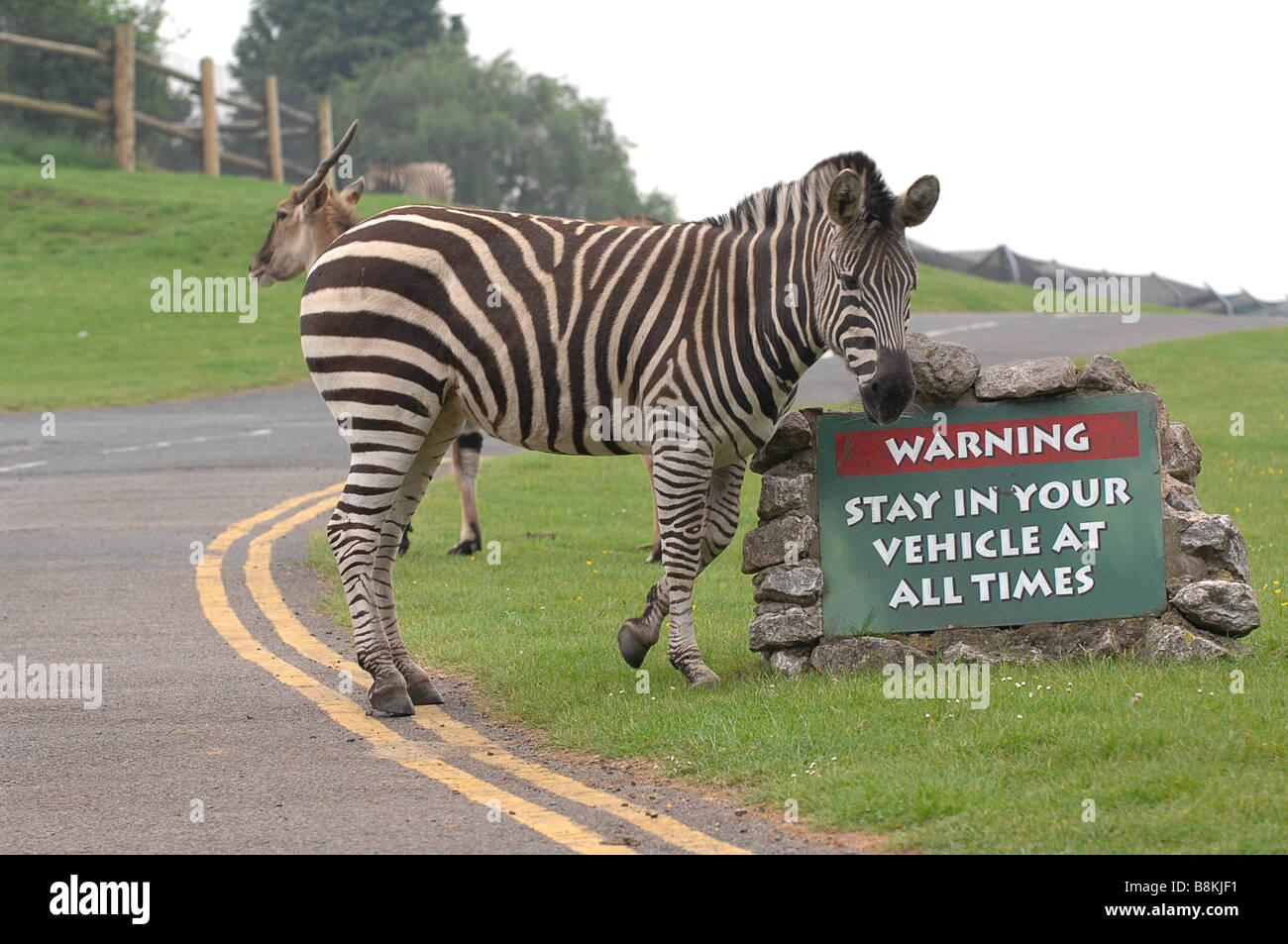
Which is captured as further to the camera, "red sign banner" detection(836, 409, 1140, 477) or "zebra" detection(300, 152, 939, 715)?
"red sign banner" detection(836, 409, 1140, 477)

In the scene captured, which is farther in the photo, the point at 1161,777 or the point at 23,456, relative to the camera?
the point at 23,456

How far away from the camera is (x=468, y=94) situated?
59.9m

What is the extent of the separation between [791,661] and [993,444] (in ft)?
4.98

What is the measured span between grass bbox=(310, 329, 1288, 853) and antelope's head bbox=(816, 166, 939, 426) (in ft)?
4.83

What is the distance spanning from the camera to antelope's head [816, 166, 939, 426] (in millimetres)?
6934

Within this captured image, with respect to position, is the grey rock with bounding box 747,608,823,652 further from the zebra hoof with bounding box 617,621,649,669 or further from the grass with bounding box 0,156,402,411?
the grass with bounding box 0,156,402,411

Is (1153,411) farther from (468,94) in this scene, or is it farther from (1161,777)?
(468,94)

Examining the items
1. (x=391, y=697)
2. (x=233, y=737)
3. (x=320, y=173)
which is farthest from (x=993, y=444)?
(x=320, y=173)

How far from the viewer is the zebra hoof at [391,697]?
752 centimetres

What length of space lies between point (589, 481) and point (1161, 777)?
38.3 feet

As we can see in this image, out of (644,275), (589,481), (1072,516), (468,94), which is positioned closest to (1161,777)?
(1072,516)
